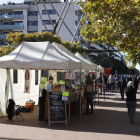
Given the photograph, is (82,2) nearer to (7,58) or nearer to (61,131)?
(7,58)

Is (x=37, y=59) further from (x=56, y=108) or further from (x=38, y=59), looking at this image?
(x=56, y=108)

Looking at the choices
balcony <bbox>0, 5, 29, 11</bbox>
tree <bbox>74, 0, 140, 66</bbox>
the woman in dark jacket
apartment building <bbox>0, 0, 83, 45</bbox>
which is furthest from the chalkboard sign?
balcony <bbox>0, 5, 29, 11</bbox>

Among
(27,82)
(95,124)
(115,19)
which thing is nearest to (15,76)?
(27,82)

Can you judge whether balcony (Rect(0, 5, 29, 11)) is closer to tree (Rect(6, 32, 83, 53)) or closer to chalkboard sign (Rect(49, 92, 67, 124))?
tree (Rect(6, 32, 83, 53))

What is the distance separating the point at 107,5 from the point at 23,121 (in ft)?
26.5

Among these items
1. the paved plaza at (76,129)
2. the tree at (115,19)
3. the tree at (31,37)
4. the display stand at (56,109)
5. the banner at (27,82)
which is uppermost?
the tree at (31,37)

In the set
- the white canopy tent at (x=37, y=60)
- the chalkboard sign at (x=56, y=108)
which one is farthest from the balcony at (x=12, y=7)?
the chalkboard sign at (x=56, y=108)

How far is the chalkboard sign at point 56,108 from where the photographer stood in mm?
11133

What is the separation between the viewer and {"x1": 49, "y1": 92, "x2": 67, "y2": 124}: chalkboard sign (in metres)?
11.1

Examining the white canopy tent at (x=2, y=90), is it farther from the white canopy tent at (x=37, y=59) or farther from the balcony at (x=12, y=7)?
the balcony at (x=12, y=7)

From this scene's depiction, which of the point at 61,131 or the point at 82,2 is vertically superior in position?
the point at 82,2

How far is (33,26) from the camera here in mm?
81438

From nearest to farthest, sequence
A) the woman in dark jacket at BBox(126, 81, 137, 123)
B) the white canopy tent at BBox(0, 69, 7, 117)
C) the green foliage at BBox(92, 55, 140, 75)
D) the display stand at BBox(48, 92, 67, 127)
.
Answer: the display stand at BBox(48, 92, 67, 127), the woman in dark jacket at BBox(126, 81, 137, 123), the white canopy tent at BBox(0, 69, 7, 117), the green foliage at BBox(92, 55, 140, 75)

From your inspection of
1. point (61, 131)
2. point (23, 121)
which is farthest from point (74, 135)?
point (23, 121)
